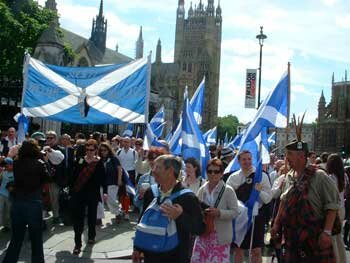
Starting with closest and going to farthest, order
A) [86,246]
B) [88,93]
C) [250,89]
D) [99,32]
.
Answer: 1. [86,246]
2. [88,93]
3. [250,89]
4. [99,32]

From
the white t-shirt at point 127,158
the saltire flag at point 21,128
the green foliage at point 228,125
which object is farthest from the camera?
the green foliage at point 228,125

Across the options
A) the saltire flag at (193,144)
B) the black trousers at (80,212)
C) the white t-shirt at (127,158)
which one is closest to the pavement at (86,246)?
the black trousers at (80,212)

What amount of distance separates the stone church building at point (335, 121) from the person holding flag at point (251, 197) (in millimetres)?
80442

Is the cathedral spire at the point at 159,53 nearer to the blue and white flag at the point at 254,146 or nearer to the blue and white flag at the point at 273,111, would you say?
the blue and white flag at the point at 273,111

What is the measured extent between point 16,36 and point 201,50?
8850 centimetres

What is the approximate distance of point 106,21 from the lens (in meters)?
93.3

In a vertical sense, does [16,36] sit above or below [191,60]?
below

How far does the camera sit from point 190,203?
445cm

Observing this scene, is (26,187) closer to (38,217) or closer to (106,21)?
(38,217)

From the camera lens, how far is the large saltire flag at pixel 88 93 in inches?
395

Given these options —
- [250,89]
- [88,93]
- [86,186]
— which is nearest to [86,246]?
[86,186]

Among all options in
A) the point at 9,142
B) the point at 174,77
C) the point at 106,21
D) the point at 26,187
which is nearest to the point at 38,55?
the point at 9,142

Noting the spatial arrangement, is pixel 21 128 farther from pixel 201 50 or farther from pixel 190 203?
pixel 201 50

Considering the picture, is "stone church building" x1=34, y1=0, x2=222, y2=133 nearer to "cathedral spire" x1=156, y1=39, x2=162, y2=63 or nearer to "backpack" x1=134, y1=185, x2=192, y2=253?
"cathedral spire" x1=156, y1=39, x2=162, y2=63
